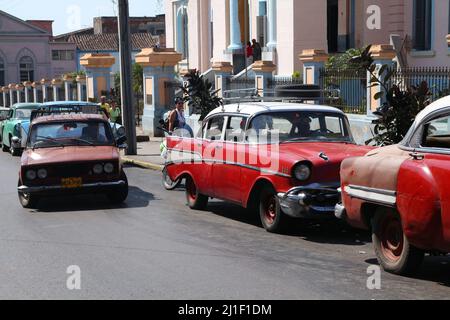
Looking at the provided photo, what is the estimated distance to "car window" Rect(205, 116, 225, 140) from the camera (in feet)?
41.3

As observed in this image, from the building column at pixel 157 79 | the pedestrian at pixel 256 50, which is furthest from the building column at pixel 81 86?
the building column at pixel 157 79

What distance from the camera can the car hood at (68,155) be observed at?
44.1 feet

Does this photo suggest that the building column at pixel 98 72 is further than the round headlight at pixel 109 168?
Yes

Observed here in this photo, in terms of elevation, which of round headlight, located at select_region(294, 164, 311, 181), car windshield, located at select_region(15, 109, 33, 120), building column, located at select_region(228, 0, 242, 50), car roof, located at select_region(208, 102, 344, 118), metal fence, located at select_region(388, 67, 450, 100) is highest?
building column, located at select_region(228, 0, 242, 50)

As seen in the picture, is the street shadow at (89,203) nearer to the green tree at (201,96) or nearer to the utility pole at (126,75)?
the green tree at (201,96)

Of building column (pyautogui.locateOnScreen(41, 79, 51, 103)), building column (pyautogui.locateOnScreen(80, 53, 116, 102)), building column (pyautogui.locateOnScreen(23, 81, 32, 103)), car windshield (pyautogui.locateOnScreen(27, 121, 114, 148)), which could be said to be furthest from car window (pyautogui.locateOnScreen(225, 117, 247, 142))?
building column (pyautogui.locateOnScreen(23, 81, 32, 103))

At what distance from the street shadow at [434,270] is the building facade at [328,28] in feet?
35.9

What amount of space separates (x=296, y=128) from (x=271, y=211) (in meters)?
1.37

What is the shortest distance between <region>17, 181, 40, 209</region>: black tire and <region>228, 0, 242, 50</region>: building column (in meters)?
21.9

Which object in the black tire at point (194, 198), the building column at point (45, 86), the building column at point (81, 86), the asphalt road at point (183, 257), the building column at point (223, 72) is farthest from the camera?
the building column at point (45, 86)

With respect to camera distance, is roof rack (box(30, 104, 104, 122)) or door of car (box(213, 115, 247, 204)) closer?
door of car (box(213, 115, 247, 204))

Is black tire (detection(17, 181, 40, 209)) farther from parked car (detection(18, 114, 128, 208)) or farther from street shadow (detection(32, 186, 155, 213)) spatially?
street shadow (detection(32, 186, 155, 213))

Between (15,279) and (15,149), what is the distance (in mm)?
17012

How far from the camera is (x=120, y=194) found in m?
13.9
